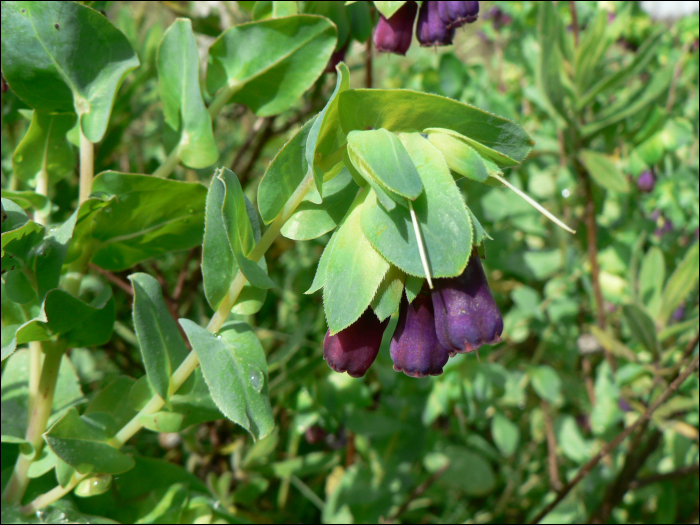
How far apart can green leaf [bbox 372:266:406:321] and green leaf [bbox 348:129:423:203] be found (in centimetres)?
9

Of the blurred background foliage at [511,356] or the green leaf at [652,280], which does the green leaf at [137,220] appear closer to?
the blurred background foliage at [511,356]

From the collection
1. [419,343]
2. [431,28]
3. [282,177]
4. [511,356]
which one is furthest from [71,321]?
[511,356]

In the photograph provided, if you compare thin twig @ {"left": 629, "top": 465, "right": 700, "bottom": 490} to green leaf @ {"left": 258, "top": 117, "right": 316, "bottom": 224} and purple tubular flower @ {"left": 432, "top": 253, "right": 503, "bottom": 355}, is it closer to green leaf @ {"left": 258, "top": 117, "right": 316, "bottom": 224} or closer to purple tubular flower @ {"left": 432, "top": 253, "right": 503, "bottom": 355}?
purple tubular flower @ {"left": 432, "top": 253, "right": 503, "bottom": 355}

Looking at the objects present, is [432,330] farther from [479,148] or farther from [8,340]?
[8,340]

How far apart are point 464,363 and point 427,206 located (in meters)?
0.97

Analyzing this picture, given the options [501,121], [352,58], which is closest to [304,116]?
[352,58]

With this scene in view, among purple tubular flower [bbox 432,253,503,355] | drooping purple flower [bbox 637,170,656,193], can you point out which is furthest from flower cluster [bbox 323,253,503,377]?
drooping purple flower [bbox 637,170,656,193]

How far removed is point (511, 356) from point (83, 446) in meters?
1.45

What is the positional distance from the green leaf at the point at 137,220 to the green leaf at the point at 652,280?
3.47 ft

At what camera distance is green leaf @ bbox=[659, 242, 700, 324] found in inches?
48.9

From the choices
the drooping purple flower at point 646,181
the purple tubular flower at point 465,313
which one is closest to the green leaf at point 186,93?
the purple tubular flower at point 465,313

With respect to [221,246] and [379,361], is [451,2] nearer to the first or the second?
[221,246]

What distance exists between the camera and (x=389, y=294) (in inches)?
23.0

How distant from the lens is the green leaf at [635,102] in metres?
1.38
